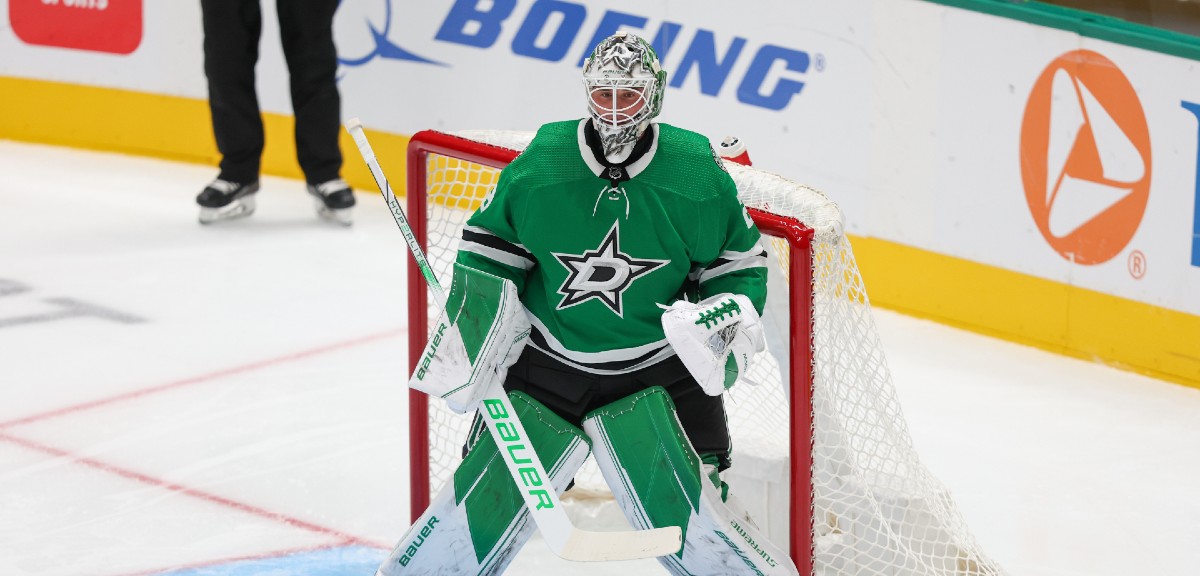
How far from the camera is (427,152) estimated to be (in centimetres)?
305

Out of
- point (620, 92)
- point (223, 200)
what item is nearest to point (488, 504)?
point (620, 92)

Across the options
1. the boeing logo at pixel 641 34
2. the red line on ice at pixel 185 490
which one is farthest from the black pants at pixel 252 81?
the red line on ice at pixel 185 490

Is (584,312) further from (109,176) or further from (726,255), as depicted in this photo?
(109,176)

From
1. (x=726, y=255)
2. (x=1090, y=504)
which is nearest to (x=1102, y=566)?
(x=1090, y=504)

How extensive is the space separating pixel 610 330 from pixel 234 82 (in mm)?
3469

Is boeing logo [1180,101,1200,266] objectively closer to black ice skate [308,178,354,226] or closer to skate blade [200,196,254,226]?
black ice skate [308,178,354,226]

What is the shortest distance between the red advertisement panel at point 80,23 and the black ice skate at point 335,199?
4.02ft

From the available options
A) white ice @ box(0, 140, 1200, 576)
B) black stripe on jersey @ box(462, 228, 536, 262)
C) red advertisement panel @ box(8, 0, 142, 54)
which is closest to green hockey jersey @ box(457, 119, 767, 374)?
black stripe on jersey @ box(462, 228, 536, 262)

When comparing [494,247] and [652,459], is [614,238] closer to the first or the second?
[494,247]

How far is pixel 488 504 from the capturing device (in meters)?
2.57

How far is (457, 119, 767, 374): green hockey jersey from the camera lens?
2.44 metres

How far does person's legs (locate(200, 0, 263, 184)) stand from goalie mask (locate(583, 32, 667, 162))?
3419mm

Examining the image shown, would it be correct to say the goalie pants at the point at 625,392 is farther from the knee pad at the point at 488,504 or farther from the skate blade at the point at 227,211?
the skate blade at the point at 227,211

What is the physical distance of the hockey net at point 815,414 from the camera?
8.72 ft
